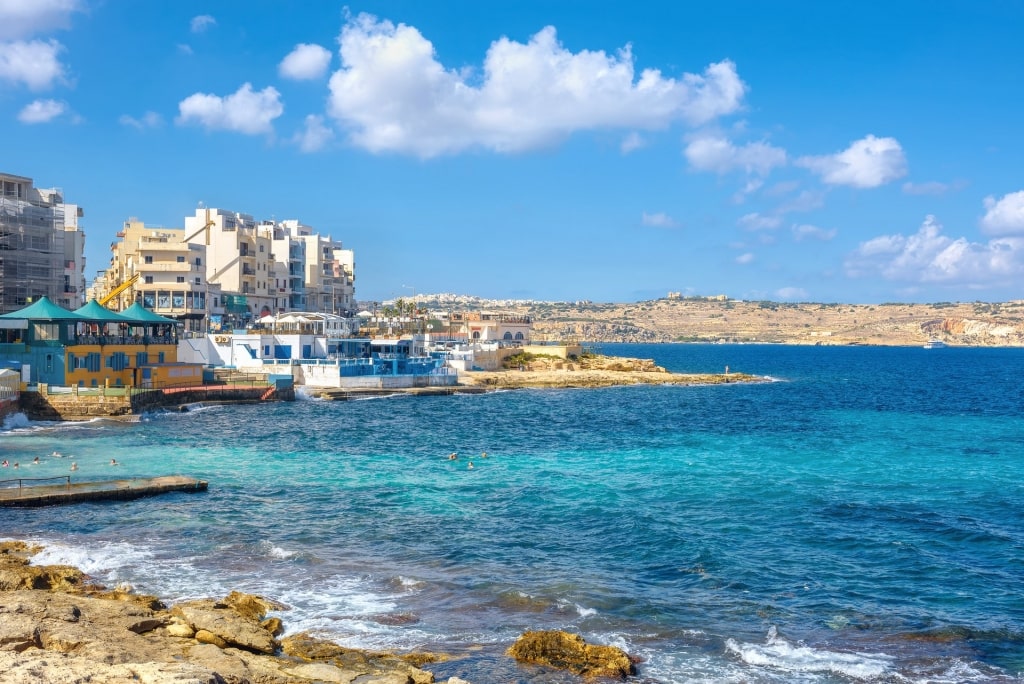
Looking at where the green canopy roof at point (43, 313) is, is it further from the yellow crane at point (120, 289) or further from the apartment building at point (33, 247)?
the yellow crane at point (120, 289)

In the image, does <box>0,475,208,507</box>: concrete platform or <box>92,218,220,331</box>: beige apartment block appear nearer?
<box>0,475,208,507</box>: concrete platform

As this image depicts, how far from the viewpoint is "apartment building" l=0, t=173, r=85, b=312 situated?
233 ft

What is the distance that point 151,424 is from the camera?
5047 centimetres

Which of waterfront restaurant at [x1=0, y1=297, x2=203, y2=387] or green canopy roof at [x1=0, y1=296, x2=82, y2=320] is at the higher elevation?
green canopy roof at [x1=0, y1=296, x2=82, y2=320]

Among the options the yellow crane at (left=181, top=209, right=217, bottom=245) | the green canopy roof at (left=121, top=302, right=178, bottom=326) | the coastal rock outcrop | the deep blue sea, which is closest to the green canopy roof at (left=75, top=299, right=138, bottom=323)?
the green canopy roof at (left=121, top=302, right=178, bottom=326)

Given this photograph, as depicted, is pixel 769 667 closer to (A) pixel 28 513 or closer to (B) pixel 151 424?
(A) pixel 28 513

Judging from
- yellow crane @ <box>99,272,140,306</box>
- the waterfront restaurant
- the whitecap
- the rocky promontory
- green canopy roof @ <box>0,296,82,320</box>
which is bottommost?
the whitecap

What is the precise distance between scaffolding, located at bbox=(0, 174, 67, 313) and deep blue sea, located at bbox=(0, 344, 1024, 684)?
2929 cm

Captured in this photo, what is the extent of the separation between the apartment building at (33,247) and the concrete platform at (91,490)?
4435cm

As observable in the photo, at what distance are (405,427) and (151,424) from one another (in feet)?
48.1

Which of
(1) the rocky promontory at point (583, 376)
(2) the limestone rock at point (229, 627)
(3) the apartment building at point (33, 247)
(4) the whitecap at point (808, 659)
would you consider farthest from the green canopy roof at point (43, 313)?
(4) the whitecap at point (808, 659)

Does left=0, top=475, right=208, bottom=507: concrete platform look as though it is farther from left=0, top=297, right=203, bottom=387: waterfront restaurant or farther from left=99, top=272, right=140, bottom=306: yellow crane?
left=99, top=272, right=140, bottom=306: yellow crane

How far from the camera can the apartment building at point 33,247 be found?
7106cm

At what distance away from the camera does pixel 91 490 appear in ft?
98.0
